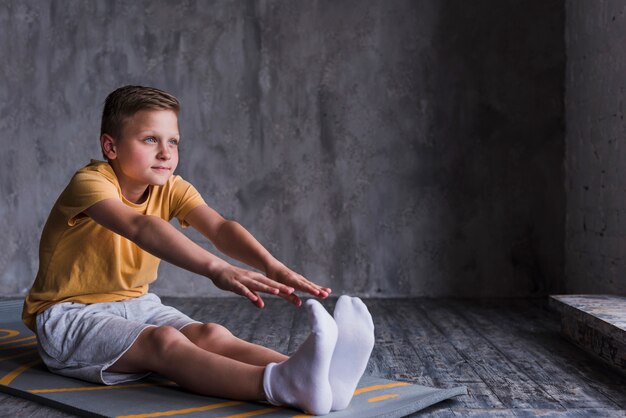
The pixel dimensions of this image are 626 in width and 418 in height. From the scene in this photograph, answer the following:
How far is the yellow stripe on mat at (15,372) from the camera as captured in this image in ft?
6.30

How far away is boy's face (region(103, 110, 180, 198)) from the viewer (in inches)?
79.0

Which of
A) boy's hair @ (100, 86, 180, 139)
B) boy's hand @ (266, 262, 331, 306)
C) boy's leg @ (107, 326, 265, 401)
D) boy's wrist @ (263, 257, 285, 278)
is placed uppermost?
boy's hair @ (100, 86, 180, 139)

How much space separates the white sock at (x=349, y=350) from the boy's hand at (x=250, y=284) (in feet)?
0.50

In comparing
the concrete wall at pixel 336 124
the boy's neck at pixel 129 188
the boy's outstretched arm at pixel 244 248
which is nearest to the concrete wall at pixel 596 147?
the concrete wall at pixel 336 124

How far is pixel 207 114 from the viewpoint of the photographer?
3.92 metres

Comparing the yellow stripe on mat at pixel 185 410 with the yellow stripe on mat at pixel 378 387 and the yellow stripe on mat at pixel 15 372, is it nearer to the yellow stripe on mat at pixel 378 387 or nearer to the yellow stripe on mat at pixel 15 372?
the yellow stripe on mat at pixel 378 387

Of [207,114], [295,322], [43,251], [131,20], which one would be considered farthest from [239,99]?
[43,251]

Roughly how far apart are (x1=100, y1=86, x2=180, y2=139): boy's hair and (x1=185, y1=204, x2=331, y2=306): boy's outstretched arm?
33 cm

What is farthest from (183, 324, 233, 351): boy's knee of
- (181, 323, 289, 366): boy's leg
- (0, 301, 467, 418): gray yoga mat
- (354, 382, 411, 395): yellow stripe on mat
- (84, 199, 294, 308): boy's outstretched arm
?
(354, 382, 411, 395): yellow stripe on mat

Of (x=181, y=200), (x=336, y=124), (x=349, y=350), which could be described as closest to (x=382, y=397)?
(x=349, y=350)

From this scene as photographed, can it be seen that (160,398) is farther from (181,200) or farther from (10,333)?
(10,333)

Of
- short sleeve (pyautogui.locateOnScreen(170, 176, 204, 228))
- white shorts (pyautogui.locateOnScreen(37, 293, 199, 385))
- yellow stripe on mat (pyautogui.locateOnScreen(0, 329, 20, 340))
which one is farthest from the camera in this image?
yellow stripe on mat (pyautogui.locateOnScreen(0, 329, 20, 340))

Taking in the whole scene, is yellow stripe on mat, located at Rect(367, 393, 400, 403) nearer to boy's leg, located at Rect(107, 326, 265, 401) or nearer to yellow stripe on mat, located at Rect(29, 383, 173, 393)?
boy's leg, located at Rect(107, 326, 265, 401)

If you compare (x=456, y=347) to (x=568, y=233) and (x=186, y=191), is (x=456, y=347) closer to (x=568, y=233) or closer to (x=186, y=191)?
(x=186, y=191)
